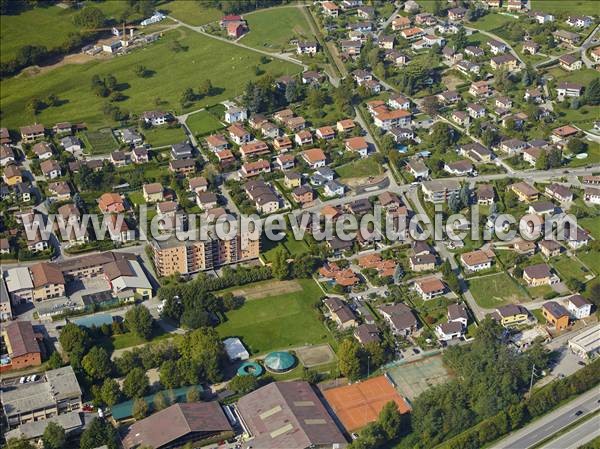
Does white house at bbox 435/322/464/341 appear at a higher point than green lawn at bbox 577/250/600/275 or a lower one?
higher

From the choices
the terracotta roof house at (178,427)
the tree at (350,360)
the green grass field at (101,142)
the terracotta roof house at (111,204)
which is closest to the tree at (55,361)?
the terracotta roof house at (178,427)

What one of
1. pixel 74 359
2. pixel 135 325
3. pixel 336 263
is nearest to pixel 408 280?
pixel 336 263

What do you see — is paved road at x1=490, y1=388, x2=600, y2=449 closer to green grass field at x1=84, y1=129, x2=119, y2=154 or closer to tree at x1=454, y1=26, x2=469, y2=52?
green grass field at x1=84, y1=129, x2=119, y2=154

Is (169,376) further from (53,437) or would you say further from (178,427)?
(53,437)

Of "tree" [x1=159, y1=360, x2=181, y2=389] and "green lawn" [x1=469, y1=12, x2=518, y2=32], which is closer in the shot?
"tree" [x1=159, y1=360, x2=181, y2=389]

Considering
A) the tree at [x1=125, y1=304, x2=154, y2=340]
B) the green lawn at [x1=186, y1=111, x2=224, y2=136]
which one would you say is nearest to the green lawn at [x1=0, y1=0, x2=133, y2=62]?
the green lawn at [x1=186, y1=111, x2=224, y2=136]

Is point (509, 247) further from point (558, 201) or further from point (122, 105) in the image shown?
point (122, 105)
